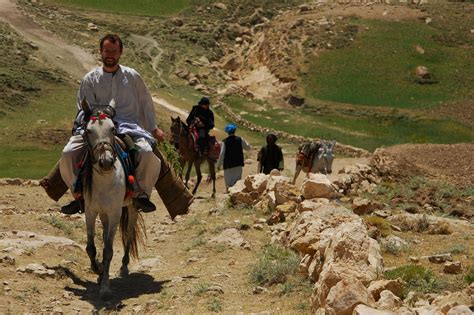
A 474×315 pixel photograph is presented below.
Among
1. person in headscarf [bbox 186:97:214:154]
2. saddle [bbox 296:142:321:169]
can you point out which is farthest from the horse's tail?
saddle [bbox 296:142:321:169]

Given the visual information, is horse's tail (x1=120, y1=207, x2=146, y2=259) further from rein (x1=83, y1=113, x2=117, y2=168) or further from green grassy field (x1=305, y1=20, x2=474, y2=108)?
green grassy field (x1=305, y1=20, x2=474, y2=108)

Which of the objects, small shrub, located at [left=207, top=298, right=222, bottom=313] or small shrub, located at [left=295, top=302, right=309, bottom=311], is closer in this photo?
small shrub, located at [left=295, top=302, right=309, bottom=311]

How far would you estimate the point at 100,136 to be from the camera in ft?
31.4

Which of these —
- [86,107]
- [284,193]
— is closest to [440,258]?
[86,107]

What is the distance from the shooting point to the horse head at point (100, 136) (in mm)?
9406

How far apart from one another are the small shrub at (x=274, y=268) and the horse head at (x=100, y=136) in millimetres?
2324

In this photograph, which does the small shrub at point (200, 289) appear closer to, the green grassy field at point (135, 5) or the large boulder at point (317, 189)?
the large boulder at point (317, 189)

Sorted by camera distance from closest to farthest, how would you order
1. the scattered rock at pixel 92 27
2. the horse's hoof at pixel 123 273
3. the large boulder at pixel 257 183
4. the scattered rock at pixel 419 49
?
1. the horse's hoof at pixel 123 273
2. the large boulder at pixel 257 183
3. the scattered rock at pixel 419 49
4. the scattered rock at pixel 92 27

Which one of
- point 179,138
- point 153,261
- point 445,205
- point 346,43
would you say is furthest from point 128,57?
point 153,261

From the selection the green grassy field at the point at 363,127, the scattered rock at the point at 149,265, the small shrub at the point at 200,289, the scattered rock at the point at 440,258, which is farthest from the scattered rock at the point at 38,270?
the green grassy field at the point at 363,127

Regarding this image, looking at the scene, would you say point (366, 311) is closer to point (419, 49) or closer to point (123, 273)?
point (123, 273)

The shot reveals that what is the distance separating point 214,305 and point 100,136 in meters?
2.49

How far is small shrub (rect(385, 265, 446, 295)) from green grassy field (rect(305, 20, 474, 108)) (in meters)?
40.0

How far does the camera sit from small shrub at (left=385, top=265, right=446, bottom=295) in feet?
26.6
